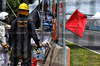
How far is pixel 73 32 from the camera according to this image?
286 centimetres

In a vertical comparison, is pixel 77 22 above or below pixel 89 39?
above

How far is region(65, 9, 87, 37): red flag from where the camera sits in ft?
9.55

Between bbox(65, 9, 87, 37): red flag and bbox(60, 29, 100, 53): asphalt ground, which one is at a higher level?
bbox(65, 9, 87, 37): red flag

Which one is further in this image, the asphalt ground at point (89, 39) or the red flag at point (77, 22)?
the asphalt ground at point (89, 39)

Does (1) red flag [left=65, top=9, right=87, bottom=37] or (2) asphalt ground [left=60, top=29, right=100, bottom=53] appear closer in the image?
(1) red flag [left=65, top=9, right=87, bottom=37]

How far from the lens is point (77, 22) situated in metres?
2.94

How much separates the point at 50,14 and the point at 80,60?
142cm

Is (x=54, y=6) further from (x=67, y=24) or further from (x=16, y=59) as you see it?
(x=16, y=59)

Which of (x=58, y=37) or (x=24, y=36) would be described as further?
(x=58, y=37)

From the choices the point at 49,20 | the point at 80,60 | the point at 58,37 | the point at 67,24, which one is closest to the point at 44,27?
the point at 49,20

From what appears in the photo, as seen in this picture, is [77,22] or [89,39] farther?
[89,39]

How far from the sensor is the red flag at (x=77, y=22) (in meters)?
2.91

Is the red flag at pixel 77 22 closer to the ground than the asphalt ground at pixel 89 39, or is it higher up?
higher up

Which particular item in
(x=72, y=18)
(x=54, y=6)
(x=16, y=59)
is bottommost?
(x=16, y=59)
